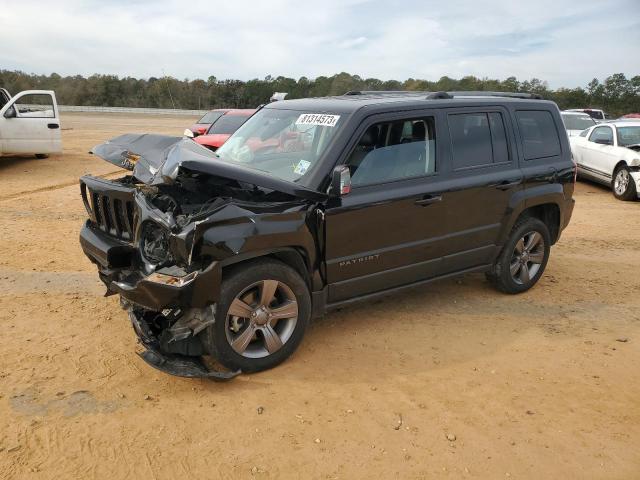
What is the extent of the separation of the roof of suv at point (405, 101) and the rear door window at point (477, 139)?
148mm

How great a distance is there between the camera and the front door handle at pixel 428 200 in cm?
428

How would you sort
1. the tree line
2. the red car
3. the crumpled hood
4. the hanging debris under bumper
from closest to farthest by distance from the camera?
the hanging debris under bumper < the crumpled hood < the red car < the tree line

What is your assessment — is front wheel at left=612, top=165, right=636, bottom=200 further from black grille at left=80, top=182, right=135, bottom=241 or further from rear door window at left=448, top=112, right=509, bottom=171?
black grille at left=80, top=182, right=135, bottom=241

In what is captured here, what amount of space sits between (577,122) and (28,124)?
15.1 m

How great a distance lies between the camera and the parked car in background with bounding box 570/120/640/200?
36.0ft

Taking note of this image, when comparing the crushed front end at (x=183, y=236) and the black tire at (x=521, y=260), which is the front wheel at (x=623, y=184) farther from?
the crushed front end at (x=183, y=236)

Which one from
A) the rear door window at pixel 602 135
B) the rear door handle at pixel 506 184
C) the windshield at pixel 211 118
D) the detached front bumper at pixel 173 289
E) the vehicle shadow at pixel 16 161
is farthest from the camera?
the windshield at pixel 211 118

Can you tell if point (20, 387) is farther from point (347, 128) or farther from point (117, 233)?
point (347, 128)

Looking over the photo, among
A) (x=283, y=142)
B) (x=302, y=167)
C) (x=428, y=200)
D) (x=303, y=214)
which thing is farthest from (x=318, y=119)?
(x=428, y=200)

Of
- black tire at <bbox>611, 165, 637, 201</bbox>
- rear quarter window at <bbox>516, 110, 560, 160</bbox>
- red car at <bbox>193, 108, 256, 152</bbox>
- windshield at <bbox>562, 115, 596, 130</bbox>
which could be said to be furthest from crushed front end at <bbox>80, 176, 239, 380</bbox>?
windshield at <bbox>562, 115, 596, 130</bbox>

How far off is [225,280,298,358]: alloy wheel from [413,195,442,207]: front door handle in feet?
4.37

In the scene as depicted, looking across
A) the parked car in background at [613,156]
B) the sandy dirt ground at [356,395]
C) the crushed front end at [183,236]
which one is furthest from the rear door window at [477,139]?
the parked car in background at [613,156]

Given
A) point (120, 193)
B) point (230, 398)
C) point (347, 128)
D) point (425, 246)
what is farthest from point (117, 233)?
point (425, 246)

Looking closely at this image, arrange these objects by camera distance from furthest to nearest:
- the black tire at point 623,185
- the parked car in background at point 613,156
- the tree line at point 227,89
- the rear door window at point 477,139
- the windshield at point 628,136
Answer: the tree line at point 227,89 < the windshield at point 628,136 < the parked car in background at point 613,156 < the black tire at point 623,185 < the rear door window at point 477,139
